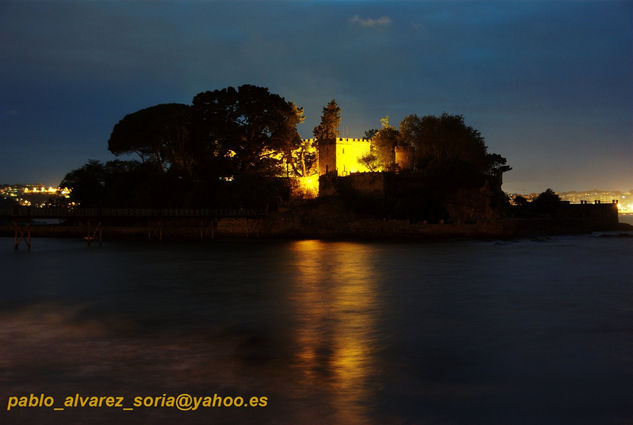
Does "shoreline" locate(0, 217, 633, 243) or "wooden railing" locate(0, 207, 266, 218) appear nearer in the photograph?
"wooden railing" locate(0, 207, 266, 218)

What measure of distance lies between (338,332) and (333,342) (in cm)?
119

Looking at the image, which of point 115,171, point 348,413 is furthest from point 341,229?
point 348,413

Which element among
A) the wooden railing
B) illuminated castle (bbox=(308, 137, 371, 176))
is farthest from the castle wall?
the wooden railing

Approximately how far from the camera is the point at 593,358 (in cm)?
1183

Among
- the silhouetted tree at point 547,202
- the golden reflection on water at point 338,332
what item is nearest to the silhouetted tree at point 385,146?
the silhouetted tree at point 547,202

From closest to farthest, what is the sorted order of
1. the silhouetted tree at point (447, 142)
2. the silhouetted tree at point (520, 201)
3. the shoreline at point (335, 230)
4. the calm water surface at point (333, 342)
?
the calm water surface at point (333, 342)
the shoreline at point (335, 230)
the silhouetted tree at point (447, 142)
the silhouetted tree at point (520, 201)

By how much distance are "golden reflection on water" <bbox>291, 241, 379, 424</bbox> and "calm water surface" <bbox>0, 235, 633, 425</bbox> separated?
0.05 meters

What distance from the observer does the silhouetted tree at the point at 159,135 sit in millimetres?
59062

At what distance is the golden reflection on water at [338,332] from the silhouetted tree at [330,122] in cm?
3602

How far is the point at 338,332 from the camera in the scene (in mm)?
14844

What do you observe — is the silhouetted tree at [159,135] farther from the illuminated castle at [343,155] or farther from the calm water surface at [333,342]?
the calm water surface at [333,342]

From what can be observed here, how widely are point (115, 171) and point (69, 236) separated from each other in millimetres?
8895

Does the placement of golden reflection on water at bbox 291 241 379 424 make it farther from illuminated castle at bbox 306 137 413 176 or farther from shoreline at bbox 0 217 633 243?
illuminated castle at bbox 306 137 413 176

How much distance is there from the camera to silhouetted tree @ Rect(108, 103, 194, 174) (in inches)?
2325
